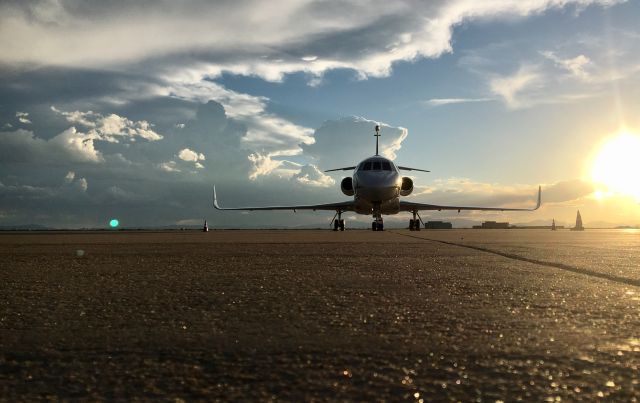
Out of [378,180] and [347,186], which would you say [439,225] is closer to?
[347,186]

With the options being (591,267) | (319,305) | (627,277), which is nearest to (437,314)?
(319,305)

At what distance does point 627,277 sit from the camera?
511 cm

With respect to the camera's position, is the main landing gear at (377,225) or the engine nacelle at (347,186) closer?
the main landing gear at (377,225)

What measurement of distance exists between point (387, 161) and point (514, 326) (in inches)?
960

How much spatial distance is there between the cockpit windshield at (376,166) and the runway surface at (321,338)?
70.8 feet

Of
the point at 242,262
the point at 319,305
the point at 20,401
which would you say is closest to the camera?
the point at 20,401

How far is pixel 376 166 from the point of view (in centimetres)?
2636

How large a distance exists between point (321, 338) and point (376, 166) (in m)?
24.3

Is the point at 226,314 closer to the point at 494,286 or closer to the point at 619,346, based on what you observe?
the point at 619,346

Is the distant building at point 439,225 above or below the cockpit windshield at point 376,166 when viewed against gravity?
below

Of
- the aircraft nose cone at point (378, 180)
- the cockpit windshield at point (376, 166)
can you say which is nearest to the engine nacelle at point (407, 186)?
the cockpit windshield at point (376, 166)

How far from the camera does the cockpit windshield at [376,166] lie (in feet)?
86.3

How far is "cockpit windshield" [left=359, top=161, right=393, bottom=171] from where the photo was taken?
2631cm

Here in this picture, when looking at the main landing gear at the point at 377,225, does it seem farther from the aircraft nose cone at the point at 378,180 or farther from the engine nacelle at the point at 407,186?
the engine nacelle at the point at 407,186
